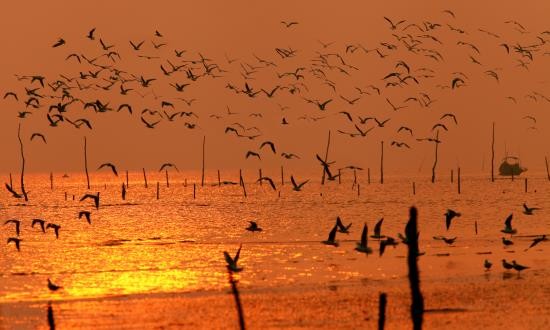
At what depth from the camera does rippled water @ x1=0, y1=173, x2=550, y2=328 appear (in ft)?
186

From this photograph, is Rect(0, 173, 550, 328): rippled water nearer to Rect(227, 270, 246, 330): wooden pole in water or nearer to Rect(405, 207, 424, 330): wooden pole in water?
Rect(227, 270, 246, 330): wooden pole in water

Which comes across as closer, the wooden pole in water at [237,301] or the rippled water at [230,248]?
the wooden pole in water at [237,301]

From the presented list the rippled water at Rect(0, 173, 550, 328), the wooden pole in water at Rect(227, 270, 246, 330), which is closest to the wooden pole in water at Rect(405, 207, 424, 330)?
the wooden pole in water at Rect(227, 270, 246, 330)

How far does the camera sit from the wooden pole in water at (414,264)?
3900 centimetres

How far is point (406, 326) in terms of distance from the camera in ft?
141

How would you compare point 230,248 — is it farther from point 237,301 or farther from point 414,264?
point 414,264

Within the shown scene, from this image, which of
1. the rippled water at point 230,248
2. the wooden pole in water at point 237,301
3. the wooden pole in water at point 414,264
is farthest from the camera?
the rippled water at point 230,248

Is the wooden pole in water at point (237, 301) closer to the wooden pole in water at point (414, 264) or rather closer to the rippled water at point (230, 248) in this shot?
the rippled water at point (230, 248)

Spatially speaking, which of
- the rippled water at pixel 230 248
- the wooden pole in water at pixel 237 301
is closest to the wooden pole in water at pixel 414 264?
the wooden pole in water at pixel 237 301

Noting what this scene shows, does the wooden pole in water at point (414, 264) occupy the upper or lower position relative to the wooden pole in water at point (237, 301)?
upper

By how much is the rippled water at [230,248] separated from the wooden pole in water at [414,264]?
13.0 metres

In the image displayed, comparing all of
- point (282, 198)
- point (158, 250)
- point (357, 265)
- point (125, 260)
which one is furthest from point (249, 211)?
point (357, 265)

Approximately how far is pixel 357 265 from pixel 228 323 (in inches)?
736

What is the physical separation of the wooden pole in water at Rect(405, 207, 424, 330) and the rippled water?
42.7 ft
